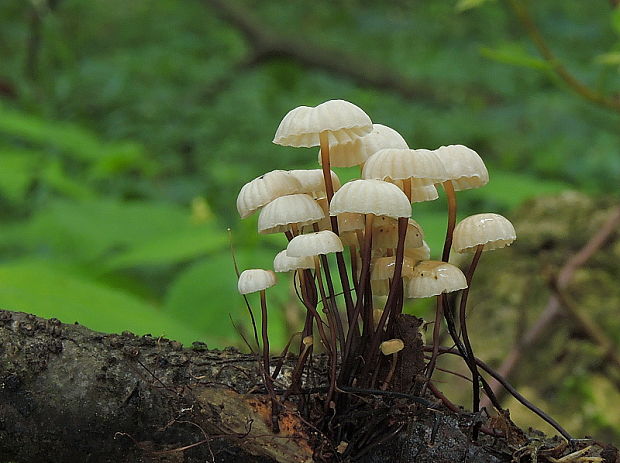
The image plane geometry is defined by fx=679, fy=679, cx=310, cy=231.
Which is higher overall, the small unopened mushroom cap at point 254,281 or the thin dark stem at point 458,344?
the small unopened mushroom cap at point 254,281

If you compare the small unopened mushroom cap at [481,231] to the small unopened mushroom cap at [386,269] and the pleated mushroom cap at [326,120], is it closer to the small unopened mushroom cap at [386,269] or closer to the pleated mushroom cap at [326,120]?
the small unopened mushroom cap at [386,269]

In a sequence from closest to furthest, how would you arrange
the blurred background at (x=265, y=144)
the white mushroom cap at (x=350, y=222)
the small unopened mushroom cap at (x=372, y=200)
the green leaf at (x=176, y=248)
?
the small unopened mushroom cap at (x=372, y=200) → the white mushroom cap at (x=350, y=222) → the green leaf at (x=176, y=248) → the blurred background at (x=265, y=144)

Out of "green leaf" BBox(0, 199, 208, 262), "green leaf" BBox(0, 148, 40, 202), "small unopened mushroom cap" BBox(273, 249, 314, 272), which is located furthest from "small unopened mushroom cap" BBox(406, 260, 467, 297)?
"green leaf" BBox(0, 148, 40, 202)

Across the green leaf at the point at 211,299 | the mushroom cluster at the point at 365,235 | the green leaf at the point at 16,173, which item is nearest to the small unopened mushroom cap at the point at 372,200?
the mushroom cluster at the point at 365,235

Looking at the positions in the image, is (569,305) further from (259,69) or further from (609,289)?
(259,69)

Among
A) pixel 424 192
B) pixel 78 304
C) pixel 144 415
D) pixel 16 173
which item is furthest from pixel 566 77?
pixel 16 173

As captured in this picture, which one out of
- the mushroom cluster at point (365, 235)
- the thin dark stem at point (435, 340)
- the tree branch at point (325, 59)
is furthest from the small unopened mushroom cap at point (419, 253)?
the tree branch at point (325, 59)

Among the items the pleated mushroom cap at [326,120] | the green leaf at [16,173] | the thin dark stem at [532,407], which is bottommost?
the thin dark stem at [532,407]

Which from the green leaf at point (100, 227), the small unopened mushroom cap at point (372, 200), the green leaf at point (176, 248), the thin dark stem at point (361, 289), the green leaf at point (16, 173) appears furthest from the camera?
the green leaf at point (16, 173)

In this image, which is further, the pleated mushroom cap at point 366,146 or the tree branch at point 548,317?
the tree branch at point 548,317
